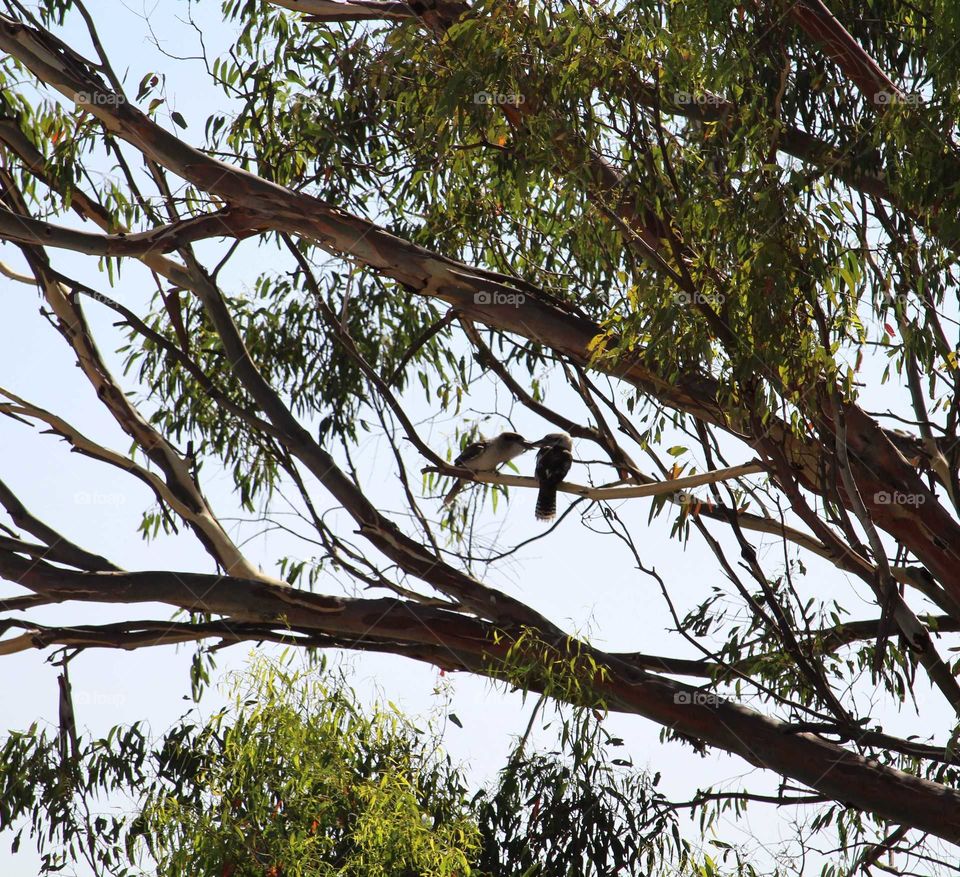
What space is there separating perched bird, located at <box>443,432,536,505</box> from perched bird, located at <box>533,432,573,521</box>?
0.75 feet

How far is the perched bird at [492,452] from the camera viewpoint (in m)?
5.59

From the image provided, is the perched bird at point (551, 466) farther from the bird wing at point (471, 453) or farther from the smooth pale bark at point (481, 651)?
the smooth pale bark at point (481, 651)

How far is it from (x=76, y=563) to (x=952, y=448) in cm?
393

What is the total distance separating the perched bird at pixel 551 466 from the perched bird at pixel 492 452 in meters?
0.23

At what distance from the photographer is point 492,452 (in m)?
5.64

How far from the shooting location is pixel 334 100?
582cm

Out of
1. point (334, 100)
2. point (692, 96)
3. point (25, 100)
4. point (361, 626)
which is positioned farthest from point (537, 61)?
point (25, 100)

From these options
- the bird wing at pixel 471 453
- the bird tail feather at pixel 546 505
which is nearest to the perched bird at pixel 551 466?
the bird tail feather at pixel 546 505

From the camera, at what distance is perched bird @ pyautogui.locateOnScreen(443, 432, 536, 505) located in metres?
5.59

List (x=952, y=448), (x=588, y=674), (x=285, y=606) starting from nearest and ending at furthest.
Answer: (x=952, y=448)
(x=588, y=674)
(x=285, y=606)

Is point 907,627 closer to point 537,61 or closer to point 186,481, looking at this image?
point 537,61

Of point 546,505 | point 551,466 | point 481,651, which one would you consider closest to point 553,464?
point 551,466

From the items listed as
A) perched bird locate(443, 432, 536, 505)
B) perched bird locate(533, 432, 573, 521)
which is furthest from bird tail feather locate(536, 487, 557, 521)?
perched bird locate(443, 432, 536, 505)

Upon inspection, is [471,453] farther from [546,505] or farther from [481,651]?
→ [481,651]
